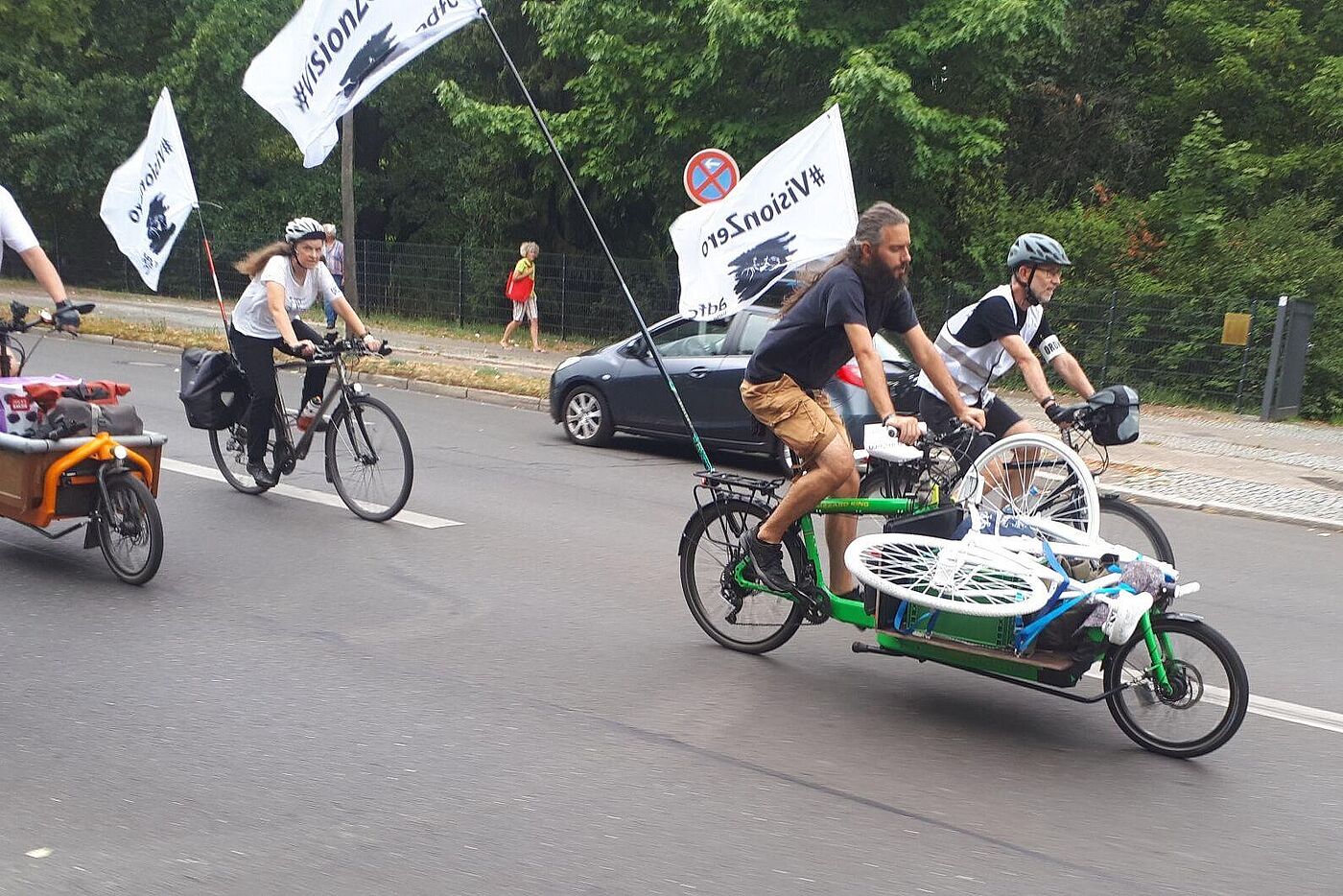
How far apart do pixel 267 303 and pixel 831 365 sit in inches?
167

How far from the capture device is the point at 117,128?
3200 centimetres

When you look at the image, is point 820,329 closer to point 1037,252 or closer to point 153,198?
point 1037,252

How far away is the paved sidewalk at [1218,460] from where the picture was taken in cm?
1123

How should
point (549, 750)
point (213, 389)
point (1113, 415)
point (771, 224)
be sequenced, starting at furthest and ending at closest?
1. point (771, 224)
2. point (213, 389)
3. point (1113, 415)
4. point (549, 750)

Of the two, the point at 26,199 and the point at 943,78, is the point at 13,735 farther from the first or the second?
the point at 26,199

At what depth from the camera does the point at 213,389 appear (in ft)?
29.1

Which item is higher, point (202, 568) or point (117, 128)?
point (117, 128)

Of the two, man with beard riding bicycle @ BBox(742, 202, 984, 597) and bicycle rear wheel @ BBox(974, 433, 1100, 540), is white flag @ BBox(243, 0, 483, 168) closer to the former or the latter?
man with beard riding bicycle @ BBox(742, 202, 984, 597)

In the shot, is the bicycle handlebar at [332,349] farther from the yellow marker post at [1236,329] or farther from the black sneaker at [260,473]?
the yellow marker post at [1236,329]

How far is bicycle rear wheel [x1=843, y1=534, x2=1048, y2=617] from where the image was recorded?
498 centimetres

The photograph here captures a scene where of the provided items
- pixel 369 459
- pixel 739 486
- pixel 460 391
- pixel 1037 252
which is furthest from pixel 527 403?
pixel 739 486

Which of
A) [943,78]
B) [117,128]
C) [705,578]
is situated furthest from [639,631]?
[117,128]

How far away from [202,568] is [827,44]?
47.6ft

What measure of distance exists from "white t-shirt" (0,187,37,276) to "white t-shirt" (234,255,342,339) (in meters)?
1.53
